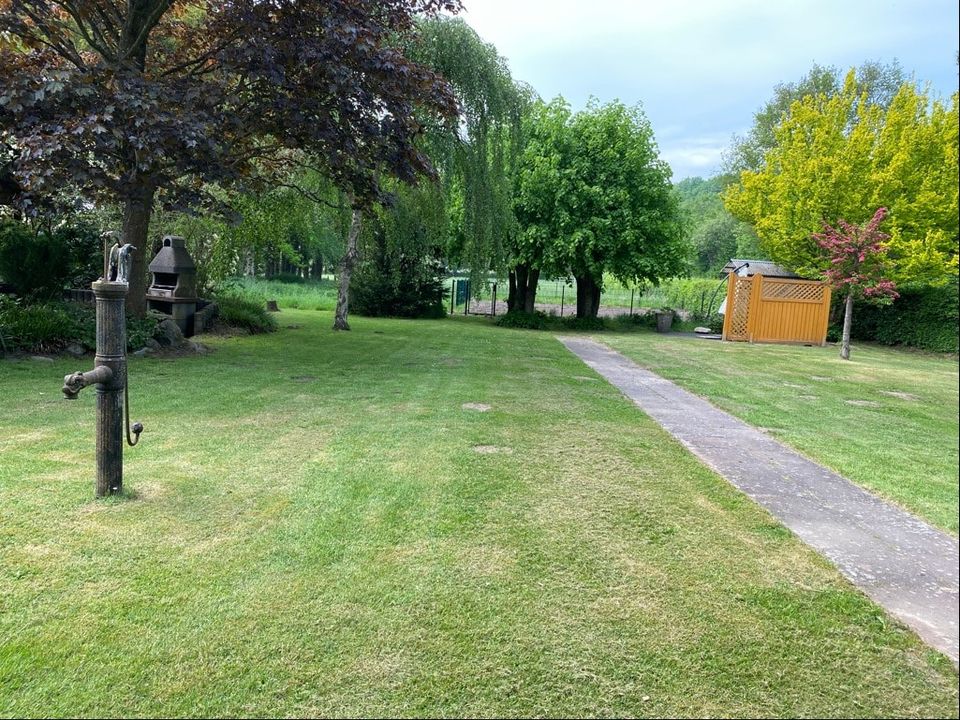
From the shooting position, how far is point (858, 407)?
4410mm

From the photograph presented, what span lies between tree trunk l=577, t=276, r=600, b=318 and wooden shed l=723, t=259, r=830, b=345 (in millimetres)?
5545

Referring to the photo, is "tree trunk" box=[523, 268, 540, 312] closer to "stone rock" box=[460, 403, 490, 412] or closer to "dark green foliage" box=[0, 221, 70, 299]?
"dark green foliage" box=[0, 221, 70, 299]

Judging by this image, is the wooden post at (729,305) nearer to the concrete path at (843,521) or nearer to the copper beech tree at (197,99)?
the copper beech tree at (197,99)

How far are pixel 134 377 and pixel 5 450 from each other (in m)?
3.06

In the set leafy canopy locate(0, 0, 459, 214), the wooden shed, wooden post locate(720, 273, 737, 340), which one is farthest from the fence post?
leafy canopy locate(0, 0, 459, 214)

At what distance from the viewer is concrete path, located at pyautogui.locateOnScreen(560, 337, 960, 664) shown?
0.98 m

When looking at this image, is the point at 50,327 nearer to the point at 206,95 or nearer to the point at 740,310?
the point at 206,95

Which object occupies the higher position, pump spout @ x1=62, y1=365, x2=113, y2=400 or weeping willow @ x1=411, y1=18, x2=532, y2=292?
weeping willow @ x1=411, y1=18, x2=532, y2=292

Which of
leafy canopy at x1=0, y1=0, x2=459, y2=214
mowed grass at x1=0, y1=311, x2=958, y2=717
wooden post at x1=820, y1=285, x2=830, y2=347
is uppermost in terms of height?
leafy canopy at x1=0, y1=0, x2=459, y2=214

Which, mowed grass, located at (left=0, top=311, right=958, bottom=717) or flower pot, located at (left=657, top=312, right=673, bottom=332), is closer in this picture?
mowed grass, located at (left=0, top=311, right=958, bottom=717)

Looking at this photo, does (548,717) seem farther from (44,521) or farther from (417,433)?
(417,433)

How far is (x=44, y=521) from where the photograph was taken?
117 inches

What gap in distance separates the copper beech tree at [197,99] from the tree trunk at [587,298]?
13381 millimetres

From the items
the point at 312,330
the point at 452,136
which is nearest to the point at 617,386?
the point at 452,136
